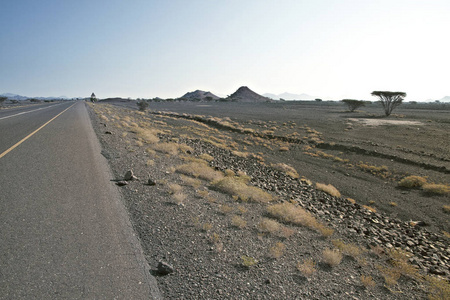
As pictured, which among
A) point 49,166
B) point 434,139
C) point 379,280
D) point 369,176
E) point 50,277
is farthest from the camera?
point 434,139

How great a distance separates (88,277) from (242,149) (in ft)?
63.5

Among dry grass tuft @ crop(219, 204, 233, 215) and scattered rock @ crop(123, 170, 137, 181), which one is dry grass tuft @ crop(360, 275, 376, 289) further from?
scattered rock @ crop(123, 170, 137, 181)

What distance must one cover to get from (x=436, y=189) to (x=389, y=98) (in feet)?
175

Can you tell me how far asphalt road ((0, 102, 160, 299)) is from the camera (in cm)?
314

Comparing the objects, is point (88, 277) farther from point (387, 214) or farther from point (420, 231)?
point (387, 214)

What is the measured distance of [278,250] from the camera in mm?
4816

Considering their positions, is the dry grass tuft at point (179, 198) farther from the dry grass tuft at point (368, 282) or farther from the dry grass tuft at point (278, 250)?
the dry grass tuft at point (368, 282)

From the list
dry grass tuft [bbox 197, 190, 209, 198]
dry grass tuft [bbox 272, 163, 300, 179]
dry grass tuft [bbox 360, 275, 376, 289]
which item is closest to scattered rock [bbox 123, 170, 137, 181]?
dry grass tuft [bbox 197, 190, 209, 198]

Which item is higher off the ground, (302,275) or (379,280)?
(302,275)

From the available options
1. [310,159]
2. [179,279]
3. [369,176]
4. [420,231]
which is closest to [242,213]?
[179,279]

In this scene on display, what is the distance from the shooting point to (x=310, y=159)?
20.4m

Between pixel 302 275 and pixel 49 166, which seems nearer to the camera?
pixel 302 275

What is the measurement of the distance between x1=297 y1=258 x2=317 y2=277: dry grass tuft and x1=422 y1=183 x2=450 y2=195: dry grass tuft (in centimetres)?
1358

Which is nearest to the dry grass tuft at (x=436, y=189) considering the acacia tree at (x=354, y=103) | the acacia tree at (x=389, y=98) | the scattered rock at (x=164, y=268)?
the scattered rock at (x=164, y=268)
